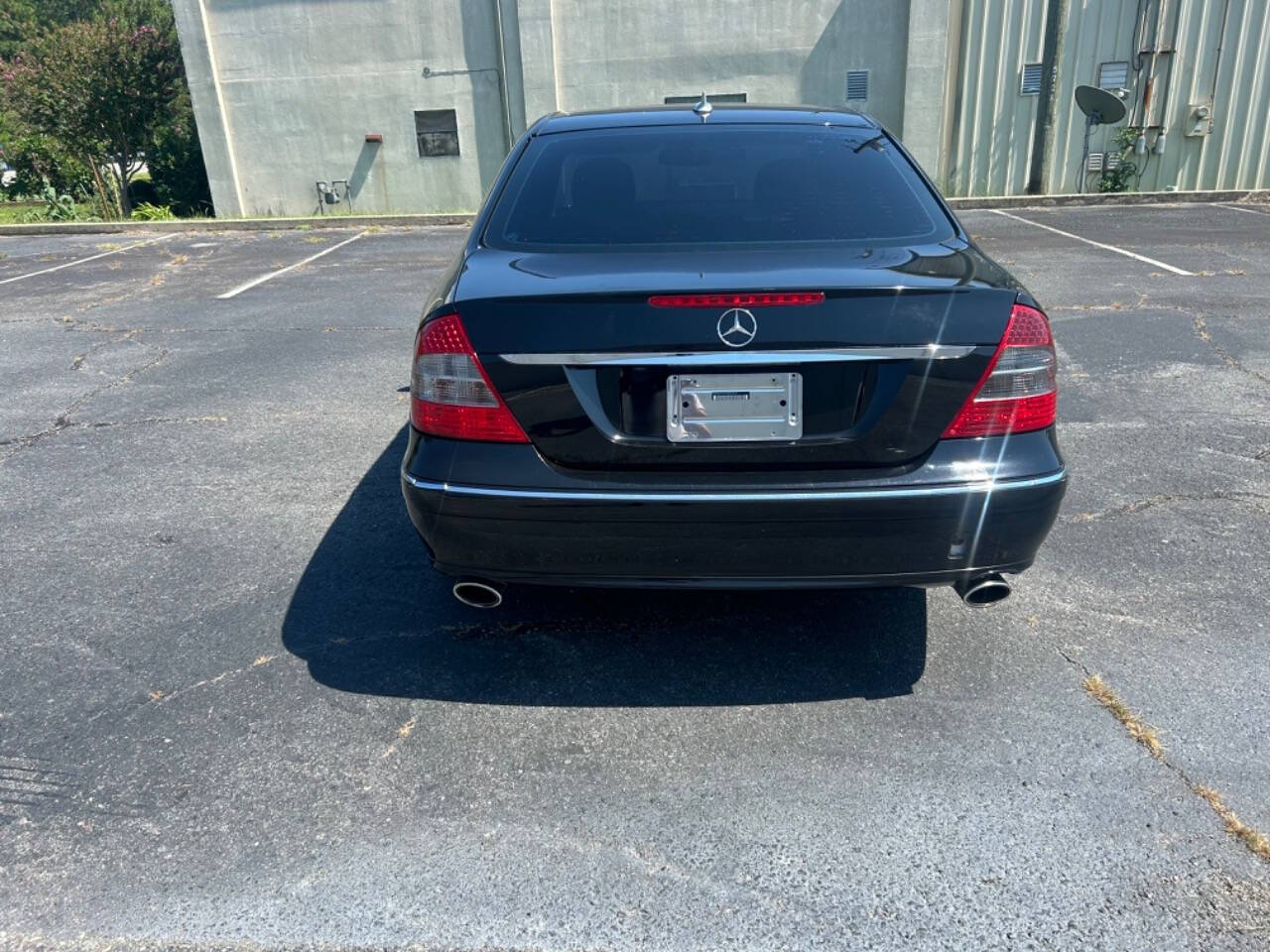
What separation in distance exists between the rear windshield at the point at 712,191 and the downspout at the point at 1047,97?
42.9ft

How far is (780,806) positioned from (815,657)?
0.69 m

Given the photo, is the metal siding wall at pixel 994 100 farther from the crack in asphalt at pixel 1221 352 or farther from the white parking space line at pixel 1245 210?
the crack in asphalt at pixel 1221 352

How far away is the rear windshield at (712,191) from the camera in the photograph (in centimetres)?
290

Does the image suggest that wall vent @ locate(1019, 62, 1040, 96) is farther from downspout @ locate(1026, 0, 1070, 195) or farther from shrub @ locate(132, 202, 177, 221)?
shrub @ locate(132, 202, 177, 221)

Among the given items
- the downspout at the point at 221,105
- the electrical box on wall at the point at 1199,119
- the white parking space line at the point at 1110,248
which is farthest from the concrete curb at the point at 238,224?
the electrical box on wall at the point at 1199,119

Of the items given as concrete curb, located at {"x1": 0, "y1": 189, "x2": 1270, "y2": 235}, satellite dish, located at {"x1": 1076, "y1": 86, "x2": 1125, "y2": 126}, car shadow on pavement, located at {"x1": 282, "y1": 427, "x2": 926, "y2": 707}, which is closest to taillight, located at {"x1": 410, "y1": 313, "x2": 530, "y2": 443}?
car shadow on pavement, located at {"x1": 282, "y1": 427, "x2": 926, "y2": 707}

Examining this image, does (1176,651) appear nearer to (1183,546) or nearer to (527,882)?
(1183,546)

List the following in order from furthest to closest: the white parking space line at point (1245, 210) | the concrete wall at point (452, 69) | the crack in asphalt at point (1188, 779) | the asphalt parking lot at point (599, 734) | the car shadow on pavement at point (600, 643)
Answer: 1. the concrete wall at point (452, 69)
2. the white parking space line at point (1245, 210)
3. the car shadow on pavement at point (600, 643)
4. the crack in asphalt at point (1188, 779)
5. the asphalt parking lot at point (599, 734)

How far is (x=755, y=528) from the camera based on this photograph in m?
2.43

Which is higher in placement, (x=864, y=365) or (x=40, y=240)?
(x=864, y=365)

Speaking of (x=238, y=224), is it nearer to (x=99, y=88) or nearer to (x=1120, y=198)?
(x=99, y=88)

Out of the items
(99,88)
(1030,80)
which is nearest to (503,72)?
(99,88)

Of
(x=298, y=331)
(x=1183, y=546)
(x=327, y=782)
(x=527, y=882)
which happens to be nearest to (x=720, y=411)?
(x=527, y=882)

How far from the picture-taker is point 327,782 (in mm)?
2459
